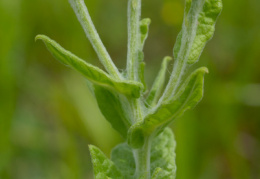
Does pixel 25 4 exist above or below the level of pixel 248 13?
above

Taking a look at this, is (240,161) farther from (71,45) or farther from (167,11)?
(167,11)

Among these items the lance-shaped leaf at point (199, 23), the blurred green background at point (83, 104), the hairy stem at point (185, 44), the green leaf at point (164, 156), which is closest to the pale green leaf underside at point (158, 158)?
the green leaf at point (164, 156)

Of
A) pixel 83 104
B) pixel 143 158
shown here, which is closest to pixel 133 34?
pixel 143 158

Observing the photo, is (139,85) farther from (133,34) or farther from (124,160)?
(124,160)

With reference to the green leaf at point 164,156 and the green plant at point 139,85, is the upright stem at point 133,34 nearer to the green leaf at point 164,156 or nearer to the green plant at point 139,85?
the green plant at point 139,85

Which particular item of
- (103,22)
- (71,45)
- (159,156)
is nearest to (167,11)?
(103,22)

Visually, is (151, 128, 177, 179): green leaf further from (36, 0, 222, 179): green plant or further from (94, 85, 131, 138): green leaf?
(94, 85, 131, 138): green leaf
